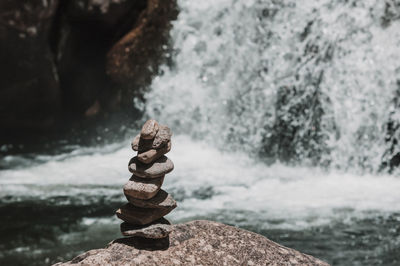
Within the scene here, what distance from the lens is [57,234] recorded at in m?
5.19

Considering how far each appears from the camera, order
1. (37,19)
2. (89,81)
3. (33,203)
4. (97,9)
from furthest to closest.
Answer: (89,81) < (97,9) < (37,19) < (33,203)

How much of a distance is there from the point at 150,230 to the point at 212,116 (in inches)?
232

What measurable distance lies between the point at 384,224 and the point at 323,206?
2.06ft

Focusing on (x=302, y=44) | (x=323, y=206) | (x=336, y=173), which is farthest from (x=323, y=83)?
(x=323, y=206)

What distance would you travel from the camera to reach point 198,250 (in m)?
2.84

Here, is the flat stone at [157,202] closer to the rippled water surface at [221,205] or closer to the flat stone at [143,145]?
the flat stone at [143,145]

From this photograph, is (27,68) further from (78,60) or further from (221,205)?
(221,205)

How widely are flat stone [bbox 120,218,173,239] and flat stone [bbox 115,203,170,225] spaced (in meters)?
0.02

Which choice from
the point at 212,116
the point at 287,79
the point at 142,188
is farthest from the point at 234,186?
Result: the point at 142,188

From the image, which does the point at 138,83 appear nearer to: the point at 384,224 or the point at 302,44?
the point at 302,44

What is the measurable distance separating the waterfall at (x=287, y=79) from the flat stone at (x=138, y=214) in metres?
4.46

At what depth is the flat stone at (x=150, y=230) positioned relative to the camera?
2.76 metres

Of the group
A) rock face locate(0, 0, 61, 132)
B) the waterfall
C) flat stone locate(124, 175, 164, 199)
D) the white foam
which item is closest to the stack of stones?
flat stone locate(124, 175, 164, 199)

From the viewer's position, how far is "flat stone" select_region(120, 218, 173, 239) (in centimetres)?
276
